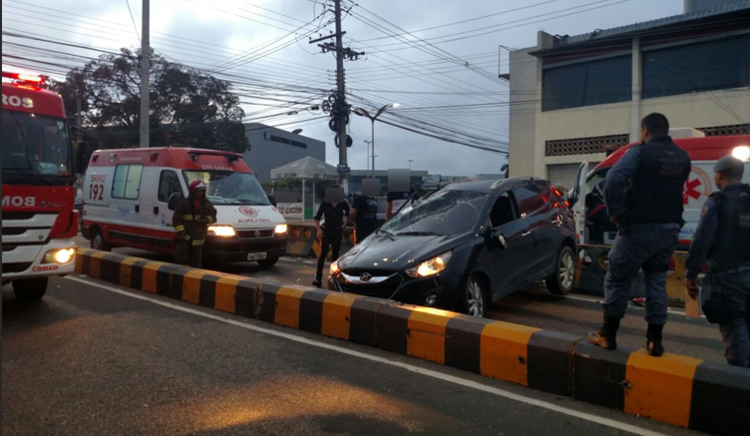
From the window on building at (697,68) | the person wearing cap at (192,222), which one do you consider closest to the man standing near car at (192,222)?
the person wearing cap at (192,222)

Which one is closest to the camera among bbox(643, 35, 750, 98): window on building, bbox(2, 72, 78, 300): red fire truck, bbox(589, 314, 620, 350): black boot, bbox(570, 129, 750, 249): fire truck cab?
bbox(589, 314, 620, 350): black boot

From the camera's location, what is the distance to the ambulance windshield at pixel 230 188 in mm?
10906

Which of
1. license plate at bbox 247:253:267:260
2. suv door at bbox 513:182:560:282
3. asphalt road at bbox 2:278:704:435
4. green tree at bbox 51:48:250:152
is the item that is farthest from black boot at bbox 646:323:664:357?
green tree at bbox 51:48:250:152

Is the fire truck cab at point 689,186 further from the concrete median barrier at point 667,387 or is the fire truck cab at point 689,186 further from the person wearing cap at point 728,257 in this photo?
the concrete median barrier at point 667,387

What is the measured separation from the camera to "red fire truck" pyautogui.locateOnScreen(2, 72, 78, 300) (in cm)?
647

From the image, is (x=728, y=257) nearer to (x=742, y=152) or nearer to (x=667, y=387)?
(x=667, y=387)

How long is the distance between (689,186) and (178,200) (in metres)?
9.01

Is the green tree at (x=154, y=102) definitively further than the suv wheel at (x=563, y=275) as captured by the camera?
Yes

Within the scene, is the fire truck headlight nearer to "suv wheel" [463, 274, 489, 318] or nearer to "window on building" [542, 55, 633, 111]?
"suv wheel" [463, 274, 489, 318]

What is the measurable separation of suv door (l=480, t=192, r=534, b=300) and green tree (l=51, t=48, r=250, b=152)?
3245 centimetres

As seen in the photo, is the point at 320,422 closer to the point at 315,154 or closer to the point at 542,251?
the point at 542,251

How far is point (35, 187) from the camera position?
6723mm

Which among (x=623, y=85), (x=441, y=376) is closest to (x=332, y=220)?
(x=441, y=376)

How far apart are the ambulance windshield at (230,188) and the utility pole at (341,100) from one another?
14421 mm
